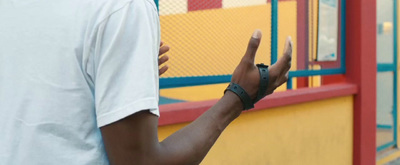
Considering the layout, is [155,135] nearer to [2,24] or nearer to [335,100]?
[2,24]

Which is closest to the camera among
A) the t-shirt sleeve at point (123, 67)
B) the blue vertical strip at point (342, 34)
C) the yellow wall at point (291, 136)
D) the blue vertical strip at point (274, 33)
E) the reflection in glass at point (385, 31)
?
the t-shirt sleeve at point (123, 67)

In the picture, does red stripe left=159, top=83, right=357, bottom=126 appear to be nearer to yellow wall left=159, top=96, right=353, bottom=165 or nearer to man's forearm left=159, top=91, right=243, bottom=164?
yellow wall left=159, top=96, right=353, bottom=165

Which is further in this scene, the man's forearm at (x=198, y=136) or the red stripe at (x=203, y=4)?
the red stripe at (x=203, y=4)

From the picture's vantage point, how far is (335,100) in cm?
393

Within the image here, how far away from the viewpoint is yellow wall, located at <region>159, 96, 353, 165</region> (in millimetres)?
2934

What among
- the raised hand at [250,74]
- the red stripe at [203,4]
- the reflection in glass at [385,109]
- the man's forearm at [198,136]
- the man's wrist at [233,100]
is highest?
the red stripe at [203,4]

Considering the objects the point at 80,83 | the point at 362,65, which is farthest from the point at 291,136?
the point at 80,83

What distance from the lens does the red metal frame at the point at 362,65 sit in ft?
13.3

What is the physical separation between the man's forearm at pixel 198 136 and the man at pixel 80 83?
4cm

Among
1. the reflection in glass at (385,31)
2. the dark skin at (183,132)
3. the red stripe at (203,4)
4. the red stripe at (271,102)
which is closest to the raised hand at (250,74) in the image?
the dark skin at (183,132)

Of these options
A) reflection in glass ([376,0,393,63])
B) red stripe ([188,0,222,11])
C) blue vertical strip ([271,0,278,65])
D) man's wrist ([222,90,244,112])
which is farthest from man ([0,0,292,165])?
reflection in glass ([376,0,393,63])

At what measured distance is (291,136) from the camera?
3.45 m

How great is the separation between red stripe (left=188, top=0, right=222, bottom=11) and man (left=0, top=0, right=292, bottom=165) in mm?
1863

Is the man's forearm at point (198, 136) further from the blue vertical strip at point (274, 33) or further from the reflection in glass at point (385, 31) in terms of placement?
the reflection in glass at point (385, 31)
